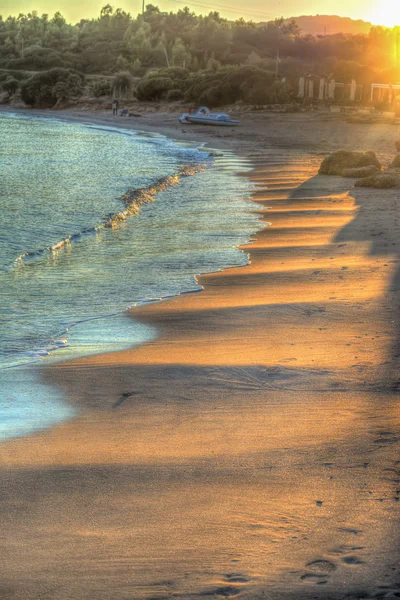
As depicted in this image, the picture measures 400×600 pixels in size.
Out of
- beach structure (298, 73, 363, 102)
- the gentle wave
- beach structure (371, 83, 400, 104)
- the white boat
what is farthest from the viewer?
beach structure (298, 73, 363, 102)

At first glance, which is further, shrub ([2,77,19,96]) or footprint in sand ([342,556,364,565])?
A: shrub ([2,77,19,96])

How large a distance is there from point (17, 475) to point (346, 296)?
4.22 meters

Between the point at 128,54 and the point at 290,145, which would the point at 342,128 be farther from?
the point at 128,54

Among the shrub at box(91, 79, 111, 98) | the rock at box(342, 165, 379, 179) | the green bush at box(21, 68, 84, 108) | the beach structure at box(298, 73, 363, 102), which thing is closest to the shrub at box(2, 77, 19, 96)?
the green bush at box(21, 68, 84, 108)

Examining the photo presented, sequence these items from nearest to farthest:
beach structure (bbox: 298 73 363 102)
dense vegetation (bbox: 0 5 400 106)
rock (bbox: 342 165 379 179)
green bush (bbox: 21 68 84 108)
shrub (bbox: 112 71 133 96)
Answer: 1. rock (bbox: 342 165 379 179)
2. beach structure (bbox: 298 73 363 102)
3. dense vegetation (bbox: 0 5 400 106)
4. shrub (bbox: 112 71 133 96)
5. green bush (bbox: 21 68 84 108)

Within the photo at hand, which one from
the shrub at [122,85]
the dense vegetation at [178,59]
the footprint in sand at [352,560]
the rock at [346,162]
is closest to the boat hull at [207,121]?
the dense vegetation at [178,59]

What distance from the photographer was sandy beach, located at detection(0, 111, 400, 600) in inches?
108

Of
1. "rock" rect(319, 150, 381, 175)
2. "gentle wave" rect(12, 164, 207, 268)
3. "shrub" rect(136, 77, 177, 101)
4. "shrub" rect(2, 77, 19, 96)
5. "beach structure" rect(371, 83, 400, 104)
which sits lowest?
"gentle wave" rect(12, 164, 207, 268)

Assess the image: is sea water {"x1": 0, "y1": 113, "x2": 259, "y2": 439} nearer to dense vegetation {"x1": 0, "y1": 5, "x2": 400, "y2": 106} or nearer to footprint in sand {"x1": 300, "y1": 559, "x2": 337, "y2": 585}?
footprint in sand {"x1": 300, "y1": 559, "x2": 337, "y2": 585}

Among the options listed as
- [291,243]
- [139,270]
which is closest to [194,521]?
[139,270]

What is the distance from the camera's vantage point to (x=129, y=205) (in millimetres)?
15141

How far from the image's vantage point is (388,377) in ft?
15.7

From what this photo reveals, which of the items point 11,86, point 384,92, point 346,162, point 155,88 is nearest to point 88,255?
point 346,162

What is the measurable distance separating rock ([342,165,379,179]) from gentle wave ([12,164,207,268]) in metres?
4.42
